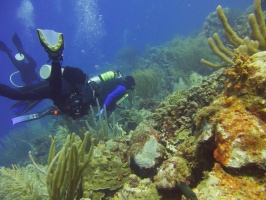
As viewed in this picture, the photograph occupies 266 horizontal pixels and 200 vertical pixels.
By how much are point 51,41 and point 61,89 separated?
114 cm

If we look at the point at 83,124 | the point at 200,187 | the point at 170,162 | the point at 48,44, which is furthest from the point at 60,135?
the point at 200,187

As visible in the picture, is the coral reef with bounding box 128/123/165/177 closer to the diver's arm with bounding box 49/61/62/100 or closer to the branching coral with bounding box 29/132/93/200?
the branching coral with bounding box 29/132/93/200

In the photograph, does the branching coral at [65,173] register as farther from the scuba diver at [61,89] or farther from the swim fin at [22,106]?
the swim fin at [22,106]

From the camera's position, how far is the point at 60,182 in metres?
2.57

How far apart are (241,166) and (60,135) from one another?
5950 millimetres

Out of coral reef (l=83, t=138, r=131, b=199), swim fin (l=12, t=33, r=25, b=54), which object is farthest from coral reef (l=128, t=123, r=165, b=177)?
swim fin (l=12, t=33, r=25, b=54)

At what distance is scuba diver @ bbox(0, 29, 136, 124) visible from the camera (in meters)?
4.44

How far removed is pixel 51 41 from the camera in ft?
14.4

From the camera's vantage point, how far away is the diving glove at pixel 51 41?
4301 millimetres

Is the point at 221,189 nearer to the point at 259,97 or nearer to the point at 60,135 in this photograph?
the point at 259,97

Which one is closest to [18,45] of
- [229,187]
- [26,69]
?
[26,69]

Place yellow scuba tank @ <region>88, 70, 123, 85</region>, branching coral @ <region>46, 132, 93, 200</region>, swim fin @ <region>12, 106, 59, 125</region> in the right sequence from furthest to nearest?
yellow scuba tank @ <region>88, 70, 123, 85</region> < swim fin @ <region>12, 106, 59, 125</region> < branching coral @ <region>46, 132, 93, 200</region>

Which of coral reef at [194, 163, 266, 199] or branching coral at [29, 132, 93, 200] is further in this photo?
branching coral at [29, 132, 93, 200]

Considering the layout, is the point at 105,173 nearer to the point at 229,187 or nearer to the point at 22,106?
the point at 229,187
